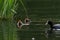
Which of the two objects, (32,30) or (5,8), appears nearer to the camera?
(5,8)

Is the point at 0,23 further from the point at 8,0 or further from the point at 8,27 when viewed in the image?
the point at 8,0

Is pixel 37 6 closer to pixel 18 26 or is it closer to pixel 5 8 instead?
pixel 18 26

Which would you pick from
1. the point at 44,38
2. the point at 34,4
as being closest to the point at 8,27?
the point at 44,38

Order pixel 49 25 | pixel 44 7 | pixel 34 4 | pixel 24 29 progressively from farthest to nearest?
pixel 34 4 < pixel 44 7 < pixel 49 25 < pixel 24 29

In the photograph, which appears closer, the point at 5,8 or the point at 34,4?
the point at 5,8

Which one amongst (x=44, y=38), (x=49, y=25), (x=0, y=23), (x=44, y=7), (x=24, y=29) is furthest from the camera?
(x=44, y=7)

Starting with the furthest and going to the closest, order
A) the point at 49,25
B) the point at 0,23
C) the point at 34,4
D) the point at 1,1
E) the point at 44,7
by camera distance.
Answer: the point at 34,4, the point at 44,7, the point at 49,25, the point at 0,23, the point at 1,1

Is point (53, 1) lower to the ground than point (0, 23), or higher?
higher

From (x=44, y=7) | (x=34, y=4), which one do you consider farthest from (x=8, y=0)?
(x=34, y=4)

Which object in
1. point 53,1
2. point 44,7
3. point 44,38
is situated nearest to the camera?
point 44,38
